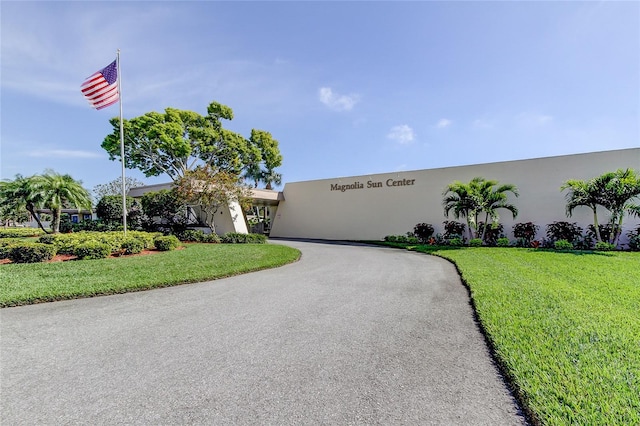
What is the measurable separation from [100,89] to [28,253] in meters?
6.23

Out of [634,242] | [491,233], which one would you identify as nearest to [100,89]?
Answer: [491,233]

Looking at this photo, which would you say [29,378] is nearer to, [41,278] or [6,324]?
[6,324]

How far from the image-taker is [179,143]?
24703 mm

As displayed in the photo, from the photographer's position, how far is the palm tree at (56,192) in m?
14.6

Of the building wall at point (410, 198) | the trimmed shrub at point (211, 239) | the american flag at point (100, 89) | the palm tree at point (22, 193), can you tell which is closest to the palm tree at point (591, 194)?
the building wall at point (410, 198)

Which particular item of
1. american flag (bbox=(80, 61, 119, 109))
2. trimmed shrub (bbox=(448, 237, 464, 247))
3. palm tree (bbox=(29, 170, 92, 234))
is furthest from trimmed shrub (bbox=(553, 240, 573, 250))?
palm tree (bbox=(29, 170, 92, 234))

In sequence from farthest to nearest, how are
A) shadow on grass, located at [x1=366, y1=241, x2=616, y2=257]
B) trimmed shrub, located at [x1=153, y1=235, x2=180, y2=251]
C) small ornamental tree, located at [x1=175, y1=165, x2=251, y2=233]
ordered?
1. small ornamental tree, located at [x1=175, y1=165, x2=251, y2=233]
2. trimmed shrub, located at [x1=153, y1=235, x2=180, y2=251]
3. shadow on grass, located at [x1=366, y1=241, x2=616, y2=257]

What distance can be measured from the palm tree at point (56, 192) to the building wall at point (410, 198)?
12.6 meters

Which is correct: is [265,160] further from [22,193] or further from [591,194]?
[591,194]

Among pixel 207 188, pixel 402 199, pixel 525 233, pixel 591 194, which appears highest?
pixel 207 188

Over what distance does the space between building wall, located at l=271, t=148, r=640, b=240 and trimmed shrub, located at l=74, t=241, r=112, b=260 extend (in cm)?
1384

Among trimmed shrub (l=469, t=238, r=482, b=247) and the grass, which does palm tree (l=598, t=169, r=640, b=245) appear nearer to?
trimmed shrub (l=469, t=238, r=482, b=247)

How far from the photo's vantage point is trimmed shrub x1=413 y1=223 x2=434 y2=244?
17094 millimetres

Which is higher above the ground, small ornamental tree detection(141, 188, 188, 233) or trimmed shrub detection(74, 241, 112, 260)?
small ornamental tree detection(141, 188, 188, 233)
